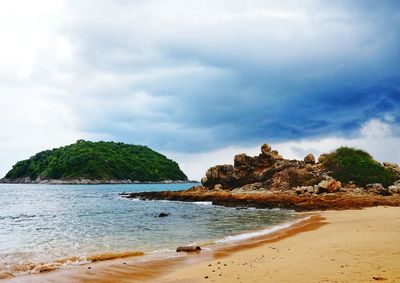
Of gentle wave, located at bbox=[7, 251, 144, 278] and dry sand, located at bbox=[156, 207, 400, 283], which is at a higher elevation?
dry sand, located at bbox=[156, 207, 400, 283]

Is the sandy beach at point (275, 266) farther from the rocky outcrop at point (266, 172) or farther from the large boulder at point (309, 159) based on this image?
the large boulder at point (309, 159)

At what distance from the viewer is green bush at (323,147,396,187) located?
58.0m

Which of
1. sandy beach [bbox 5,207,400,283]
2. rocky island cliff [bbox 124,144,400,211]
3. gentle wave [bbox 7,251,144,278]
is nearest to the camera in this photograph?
sandy beach [bbox 5,207,400,283]

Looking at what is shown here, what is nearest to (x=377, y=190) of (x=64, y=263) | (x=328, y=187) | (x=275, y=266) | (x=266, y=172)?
(x=328, y=187)

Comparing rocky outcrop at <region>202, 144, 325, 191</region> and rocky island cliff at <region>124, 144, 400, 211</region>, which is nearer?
rocky island cliff at <region>124, 144, 400, 211</region>

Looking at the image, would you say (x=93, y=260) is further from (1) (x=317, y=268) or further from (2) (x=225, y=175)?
(2) (x=225, y=175)

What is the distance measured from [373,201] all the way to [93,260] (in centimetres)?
3545

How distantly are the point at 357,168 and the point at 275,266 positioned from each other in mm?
54141

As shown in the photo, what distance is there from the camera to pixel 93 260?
1599cm

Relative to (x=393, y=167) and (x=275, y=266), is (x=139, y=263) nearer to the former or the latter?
(x=275, y=266)

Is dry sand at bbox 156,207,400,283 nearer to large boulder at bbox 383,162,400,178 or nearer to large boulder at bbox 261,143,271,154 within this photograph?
large boulder at bbox 383,162,400,178

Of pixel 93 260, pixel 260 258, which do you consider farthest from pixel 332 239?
pixel 93 260

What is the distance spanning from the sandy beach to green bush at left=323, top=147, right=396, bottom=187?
4394cm

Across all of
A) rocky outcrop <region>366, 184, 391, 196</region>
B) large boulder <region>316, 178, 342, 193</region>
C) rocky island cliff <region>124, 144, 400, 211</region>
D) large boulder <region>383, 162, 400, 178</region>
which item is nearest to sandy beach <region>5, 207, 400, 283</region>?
rocky island cliff <region>124, 144, 400, 211</region>
